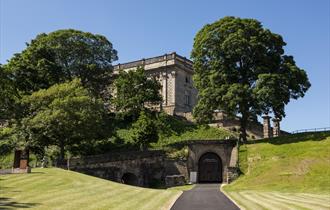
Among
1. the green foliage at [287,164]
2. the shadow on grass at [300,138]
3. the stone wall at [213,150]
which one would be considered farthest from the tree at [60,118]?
the shadow on grass at [300,138]

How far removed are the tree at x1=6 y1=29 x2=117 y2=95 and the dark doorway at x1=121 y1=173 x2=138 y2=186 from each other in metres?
18.1

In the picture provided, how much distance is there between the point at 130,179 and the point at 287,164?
1743 centimetres

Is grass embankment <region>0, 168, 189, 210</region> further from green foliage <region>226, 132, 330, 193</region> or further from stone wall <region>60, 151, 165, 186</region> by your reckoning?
green foliage <region>226, 132, 330, 193</region>

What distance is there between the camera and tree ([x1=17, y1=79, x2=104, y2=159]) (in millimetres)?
45188

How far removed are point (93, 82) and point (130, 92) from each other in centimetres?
614

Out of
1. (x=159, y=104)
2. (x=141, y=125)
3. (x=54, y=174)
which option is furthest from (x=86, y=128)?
(x=159, y=104)

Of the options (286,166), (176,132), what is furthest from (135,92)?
(286,166)

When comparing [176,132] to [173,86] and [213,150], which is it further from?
[213,150]

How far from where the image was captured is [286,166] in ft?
137

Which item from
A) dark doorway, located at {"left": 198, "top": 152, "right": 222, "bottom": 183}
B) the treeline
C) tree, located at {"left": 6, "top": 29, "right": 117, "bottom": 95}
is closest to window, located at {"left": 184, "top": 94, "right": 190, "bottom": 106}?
the treeline

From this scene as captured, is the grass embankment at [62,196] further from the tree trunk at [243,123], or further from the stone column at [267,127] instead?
the stone column at [267,127]

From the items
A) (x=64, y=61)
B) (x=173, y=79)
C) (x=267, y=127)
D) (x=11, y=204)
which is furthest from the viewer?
(x=173, y=79)

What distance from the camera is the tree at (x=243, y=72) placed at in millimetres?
48375

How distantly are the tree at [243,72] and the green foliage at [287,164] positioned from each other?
13.0 ft
